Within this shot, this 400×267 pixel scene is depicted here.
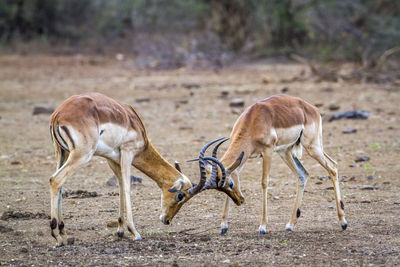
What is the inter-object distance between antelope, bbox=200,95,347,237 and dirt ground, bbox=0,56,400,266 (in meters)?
0.34

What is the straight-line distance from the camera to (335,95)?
46.7 feet

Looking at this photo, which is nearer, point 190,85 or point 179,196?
point 179,196

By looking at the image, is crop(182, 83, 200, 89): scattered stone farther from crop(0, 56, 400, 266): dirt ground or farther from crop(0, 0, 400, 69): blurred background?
crop(0, 0, 400, 69): blurred background

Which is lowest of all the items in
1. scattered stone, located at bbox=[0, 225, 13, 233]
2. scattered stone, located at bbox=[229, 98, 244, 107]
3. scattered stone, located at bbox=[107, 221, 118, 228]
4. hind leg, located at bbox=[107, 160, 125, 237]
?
scattered stone, located at bbox=[107, 221, 118, 228]

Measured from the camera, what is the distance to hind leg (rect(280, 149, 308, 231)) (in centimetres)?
622

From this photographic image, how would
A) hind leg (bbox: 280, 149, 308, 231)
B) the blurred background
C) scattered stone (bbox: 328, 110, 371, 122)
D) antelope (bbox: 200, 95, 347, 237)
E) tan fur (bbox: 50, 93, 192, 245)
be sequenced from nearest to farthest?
tan fur (bbox: 50, 93, 192, 245) → antelope (bbox: 200, 95, 347, 237) → hind leg (bbox: 280, 149, 308, 231) → scattered stone (bbox: 328, 110, 371, 122) → the blurred background

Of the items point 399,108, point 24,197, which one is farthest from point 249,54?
point 24,197

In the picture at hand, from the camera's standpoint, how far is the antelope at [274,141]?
20.0 feet

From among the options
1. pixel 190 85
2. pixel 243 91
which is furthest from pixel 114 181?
pixel 190 85

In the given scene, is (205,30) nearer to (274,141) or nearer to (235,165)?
(274,141)

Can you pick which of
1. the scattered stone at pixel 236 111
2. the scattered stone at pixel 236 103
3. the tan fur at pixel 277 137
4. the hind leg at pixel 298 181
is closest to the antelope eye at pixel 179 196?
the tan fur at pixel 277 137

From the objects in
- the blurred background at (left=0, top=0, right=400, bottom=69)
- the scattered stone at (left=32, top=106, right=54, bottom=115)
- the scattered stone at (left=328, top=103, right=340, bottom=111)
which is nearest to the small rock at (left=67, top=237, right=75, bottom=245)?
the scattered stone at (left=32, top=106, right=54, bottom=115)

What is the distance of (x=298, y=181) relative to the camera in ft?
21.5

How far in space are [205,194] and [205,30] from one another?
15864 mm
